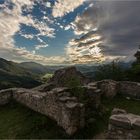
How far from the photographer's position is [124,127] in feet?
22.4

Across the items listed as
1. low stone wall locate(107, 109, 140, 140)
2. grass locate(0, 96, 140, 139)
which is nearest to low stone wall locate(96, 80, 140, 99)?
→ grass locate(0, 96, 140, 139)

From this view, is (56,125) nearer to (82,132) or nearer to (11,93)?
(82,132)

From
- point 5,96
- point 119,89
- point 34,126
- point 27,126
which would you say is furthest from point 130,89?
point 5,96

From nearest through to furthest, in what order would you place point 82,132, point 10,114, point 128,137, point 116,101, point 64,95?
point 128,137 < point 82,132 < point 64,95 < point 10,114 < point 116,101

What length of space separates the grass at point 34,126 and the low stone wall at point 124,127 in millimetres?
2479

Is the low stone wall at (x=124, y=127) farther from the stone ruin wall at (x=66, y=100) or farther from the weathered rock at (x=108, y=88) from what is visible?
the weathered rock at (x=108, y=88)

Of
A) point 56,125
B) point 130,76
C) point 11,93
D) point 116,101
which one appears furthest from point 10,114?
point 130,76

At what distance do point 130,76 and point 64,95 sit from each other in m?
Result: 22.1

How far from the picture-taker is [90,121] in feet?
32.7

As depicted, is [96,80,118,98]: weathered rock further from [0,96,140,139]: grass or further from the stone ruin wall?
[0,96,140,139]: grass

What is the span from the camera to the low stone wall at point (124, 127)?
662cm

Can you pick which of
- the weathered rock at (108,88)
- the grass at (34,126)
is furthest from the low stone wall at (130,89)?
the grass at (34,126)

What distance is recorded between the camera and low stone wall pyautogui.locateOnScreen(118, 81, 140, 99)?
15.6 meters

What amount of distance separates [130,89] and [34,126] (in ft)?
29.9
